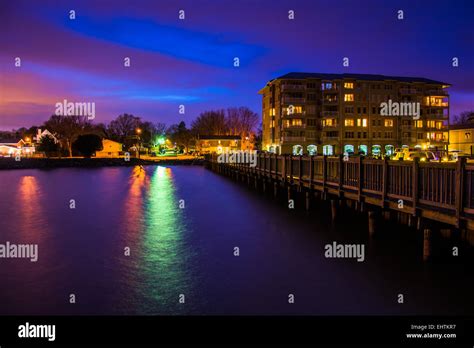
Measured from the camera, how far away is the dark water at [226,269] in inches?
413

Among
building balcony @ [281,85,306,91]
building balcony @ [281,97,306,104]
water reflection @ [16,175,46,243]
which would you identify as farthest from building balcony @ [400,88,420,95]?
water reflection @ [16,175,46,243]

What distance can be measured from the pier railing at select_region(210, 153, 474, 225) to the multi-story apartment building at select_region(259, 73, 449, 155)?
68.8 meters

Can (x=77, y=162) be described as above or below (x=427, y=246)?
above

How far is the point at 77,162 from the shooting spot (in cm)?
9519

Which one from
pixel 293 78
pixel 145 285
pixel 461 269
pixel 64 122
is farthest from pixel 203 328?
pixel 64 122

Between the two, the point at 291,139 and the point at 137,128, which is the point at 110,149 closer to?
the point at 137,128

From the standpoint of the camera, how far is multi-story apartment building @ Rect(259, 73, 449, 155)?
298 feet

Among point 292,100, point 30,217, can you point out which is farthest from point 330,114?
point 30,217

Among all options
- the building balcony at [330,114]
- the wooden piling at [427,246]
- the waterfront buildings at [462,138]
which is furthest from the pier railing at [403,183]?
the waterfront buildings at [462,138]

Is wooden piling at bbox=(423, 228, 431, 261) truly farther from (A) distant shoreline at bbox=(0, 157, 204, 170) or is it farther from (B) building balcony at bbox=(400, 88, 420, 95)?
(B) building balcony at bbox=(400, 88, 420, 95)

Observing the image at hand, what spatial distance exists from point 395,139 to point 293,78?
2591 cm

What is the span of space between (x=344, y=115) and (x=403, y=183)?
8060cm

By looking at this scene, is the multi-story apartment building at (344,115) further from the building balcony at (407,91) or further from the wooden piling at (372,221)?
the wooden piling at (372,221)

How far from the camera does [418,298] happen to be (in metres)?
10.6
